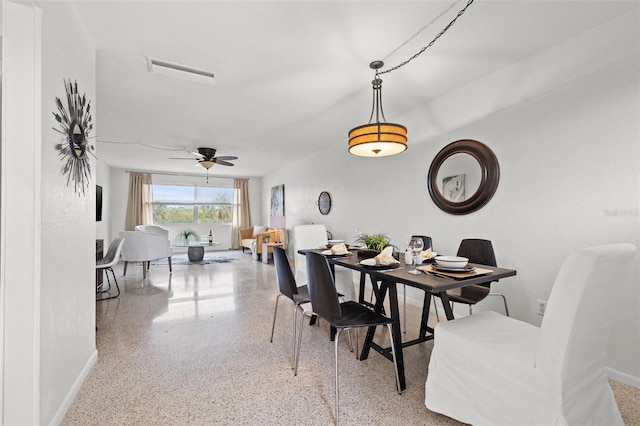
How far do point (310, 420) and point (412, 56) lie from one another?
263 centimetres

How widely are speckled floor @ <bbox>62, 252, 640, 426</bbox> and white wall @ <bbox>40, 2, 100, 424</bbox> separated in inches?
8.8

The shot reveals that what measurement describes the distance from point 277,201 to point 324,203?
2.65 metres

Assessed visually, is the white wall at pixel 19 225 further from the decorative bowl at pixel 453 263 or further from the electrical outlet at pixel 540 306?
the electrical outlet at pixel 540 306

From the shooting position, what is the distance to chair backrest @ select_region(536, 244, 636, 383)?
43.3 inches

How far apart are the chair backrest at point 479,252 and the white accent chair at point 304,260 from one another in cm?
106

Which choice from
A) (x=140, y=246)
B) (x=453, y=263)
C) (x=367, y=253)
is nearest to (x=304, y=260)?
(x=367, y=253)

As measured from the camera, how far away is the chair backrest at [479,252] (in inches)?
91.9

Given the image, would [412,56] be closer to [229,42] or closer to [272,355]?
[229,42]

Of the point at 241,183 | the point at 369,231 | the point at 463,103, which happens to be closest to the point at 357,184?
the point at 369,231

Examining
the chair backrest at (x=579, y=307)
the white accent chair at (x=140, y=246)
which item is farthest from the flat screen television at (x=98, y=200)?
the chair backrest at (x=579, y=307)

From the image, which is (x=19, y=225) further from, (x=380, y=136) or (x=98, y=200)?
(x=98, y=200)

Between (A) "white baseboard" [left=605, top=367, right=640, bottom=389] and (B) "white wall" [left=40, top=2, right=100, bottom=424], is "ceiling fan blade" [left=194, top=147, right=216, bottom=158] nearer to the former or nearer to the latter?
(B) "white wall" [left=40, top=2, right=100, bottom=424]

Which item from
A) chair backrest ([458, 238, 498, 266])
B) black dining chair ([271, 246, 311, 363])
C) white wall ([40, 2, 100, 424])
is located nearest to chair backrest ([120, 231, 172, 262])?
white wall ([40, 2, 100, 424])

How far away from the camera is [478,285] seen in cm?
239
